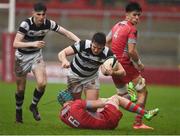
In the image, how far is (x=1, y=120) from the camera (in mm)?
14516

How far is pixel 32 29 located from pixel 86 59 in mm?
1628

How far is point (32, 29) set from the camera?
14.1 m

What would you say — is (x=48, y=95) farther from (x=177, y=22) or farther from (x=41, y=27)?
(x=177, y=22)

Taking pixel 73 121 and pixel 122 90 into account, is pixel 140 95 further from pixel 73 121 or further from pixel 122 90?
pixel 73 121

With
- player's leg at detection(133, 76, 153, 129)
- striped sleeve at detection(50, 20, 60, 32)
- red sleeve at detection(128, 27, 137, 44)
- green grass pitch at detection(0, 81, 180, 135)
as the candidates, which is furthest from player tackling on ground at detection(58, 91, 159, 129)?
striped sleeve at detection(50, 20, 60, 32)

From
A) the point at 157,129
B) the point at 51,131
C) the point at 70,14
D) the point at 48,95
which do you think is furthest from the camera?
the point at 70,14

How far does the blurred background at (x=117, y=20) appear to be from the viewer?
30.9 meters

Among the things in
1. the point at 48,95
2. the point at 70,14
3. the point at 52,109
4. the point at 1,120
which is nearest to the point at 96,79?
the point at 1,120

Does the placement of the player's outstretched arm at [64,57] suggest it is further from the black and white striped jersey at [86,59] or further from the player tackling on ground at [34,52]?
the player tackling on ground at [34,52]

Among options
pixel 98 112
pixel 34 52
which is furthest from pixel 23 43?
pixel 98 112

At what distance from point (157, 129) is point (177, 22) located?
20716mm

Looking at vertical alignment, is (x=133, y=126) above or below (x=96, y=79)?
below

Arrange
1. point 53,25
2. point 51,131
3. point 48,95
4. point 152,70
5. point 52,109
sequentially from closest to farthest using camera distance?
point 51,131 < point 53,25 < point 52,109 < point 48,95 < point 152,70

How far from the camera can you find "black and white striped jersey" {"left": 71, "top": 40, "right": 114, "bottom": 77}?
12.8 meters
